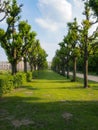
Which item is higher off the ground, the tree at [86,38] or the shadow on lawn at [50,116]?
the tree at [86,38]

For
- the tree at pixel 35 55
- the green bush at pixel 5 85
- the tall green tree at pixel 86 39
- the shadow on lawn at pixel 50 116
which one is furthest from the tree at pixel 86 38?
the tree at pixel 35 55

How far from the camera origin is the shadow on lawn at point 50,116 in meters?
12.1

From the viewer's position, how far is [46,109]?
16.4 meters

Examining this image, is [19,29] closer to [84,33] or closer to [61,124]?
[84,33]

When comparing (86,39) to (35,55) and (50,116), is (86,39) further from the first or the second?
(35,55)

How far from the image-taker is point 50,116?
1416 centimetres

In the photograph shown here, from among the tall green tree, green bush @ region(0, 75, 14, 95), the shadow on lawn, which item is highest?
the tall green tree

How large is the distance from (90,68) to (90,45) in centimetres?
6791

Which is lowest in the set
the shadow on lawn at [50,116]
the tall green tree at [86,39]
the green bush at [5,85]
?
the shadow on lawn at [50,116]

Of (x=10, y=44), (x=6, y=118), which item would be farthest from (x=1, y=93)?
(x=10, y=44)

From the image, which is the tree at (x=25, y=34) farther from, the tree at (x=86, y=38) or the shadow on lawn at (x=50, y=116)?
the shadow on lawn at (x=50, y=116)

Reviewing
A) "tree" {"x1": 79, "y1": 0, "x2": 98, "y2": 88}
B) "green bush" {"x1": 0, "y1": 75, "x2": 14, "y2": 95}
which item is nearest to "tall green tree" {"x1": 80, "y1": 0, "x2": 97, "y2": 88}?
"tree" {"x1": 79, "y1": 0, "x2": 98, "y2": 88}

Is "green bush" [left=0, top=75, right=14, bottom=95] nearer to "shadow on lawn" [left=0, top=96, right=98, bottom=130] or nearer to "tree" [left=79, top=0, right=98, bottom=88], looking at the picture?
"shadow on lawn" [left=0, top=96, right=98, bottom=130]

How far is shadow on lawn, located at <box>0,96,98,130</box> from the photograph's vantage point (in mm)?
12070
